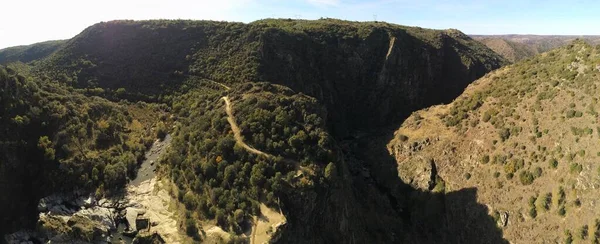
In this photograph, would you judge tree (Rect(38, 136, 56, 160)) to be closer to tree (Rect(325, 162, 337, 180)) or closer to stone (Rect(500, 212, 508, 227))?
tree (Rect(325, 162, 337, 180))

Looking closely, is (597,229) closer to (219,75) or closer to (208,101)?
(208,101)

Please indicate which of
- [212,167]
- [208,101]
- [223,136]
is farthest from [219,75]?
[212,167]

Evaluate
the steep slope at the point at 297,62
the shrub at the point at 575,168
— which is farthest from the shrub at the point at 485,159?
the steep slope at the point at 297,62

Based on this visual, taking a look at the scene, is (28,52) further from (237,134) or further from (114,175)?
(237,134)

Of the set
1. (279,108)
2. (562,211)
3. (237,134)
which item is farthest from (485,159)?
(237,134)

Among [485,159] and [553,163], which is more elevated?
[553,163]

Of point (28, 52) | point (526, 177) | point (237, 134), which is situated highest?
point (28, 52)

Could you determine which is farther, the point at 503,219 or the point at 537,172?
the point at 537,172
